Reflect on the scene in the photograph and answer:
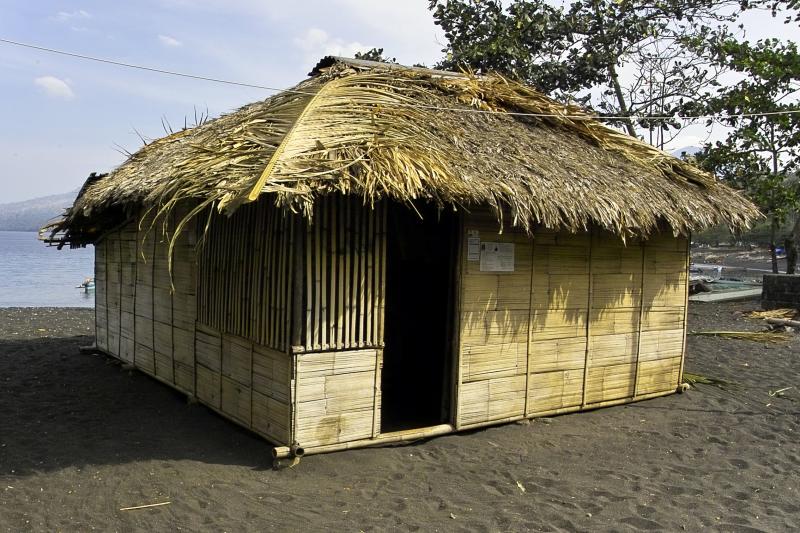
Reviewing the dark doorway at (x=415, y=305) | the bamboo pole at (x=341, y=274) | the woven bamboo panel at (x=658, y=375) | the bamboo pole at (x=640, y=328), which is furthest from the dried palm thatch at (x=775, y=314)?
the bamboo pole at (x=341, y=274)

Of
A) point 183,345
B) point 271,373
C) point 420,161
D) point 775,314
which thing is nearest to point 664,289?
point 420,161

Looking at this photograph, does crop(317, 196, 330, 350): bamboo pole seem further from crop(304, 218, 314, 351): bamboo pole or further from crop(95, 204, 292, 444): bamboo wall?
crop(95, 204, 292, 444): bamboo wall

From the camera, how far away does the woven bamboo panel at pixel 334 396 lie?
4.73 metres

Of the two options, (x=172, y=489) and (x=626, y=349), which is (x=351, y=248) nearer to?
(x=172, y=489)

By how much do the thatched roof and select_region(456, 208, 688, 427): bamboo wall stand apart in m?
0.42

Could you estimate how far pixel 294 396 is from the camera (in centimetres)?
468

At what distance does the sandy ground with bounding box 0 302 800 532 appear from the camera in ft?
13.3

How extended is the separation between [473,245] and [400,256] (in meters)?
1.83

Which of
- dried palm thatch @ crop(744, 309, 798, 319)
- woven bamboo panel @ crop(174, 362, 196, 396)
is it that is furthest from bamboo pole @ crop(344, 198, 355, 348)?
dried palm thatch @ crop(744, 309, 798, 319)

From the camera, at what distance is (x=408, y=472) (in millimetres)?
4762

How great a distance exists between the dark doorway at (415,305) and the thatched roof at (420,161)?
1.21 meters

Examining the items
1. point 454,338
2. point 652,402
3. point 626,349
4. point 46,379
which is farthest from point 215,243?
point 652,402

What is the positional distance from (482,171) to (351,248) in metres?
1.24

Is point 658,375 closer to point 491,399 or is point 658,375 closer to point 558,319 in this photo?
point 558,319
